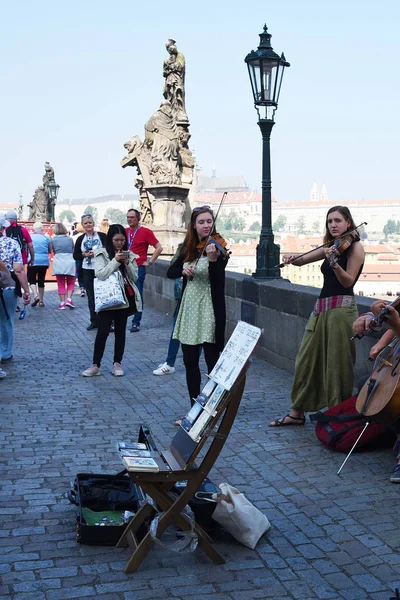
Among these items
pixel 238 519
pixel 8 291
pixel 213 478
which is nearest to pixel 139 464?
pixel 238 519

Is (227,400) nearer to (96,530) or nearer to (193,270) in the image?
(96,530)

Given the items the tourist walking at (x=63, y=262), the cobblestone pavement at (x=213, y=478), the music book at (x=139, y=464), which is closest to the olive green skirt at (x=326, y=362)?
the cobblestone pavement at (x=213, y=478)

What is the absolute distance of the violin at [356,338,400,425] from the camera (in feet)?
17.7

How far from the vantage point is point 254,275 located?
10.7 metres

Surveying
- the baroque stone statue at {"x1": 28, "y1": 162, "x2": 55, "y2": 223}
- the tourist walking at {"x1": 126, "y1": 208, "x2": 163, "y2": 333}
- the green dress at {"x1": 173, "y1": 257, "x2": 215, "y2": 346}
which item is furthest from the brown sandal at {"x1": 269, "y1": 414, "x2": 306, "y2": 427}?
the baroque stone statue at {"x1": 28, "y1": 162, "x2": 55, "y2": 223}

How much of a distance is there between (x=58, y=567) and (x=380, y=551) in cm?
152

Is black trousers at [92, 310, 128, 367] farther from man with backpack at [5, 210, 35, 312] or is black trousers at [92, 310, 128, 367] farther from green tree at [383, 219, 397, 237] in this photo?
green tree at [383, 219, 397, 237]

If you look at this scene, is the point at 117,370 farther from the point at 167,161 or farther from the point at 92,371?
the point at 167,161

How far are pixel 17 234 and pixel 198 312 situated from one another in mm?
8026

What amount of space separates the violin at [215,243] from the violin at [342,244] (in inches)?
32.3

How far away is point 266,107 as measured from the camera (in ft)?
36.0

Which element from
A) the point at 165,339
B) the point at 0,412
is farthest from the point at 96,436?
the point at 165,339

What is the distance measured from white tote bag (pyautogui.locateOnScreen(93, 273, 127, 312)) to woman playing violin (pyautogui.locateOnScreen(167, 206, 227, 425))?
2082mm

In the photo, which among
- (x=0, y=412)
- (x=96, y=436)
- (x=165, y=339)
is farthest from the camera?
(x=165, y=339)
